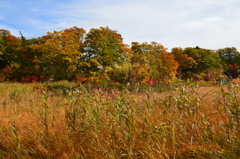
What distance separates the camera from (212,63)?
1271 inches

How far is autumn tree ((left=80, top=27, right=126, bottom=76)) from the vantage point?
62.3ft

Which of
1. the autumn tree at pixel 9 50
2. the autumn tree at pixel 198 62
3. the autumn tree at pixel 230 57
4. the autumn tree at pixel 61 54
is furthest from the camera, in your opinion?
the autumn tree at pixel 230 57

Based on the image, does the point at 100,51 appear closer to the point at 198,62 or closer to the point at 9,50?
the point at 9,50

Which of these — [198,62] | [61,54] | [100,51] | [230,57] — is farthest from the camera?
[230,57]

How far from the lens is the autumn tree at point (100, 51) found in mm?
18984

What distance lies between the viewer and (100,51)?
62.7ft

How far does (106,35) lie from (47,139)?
1867cm

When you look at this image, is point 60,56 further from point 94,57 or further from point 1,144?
point 1,144

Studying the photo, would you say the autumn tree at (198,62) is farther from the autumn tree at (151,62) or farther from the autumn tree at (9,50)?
the autumn tree at (9,50)

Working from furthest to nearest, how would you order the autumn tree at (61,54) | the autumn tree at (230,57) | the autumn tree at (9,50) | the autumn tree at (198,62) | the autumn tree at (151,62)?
the autumn tree at (230,57) → the autumn tree at (198,62) → the autumn tree at (9,50) → the autumn tree at (151,62) → the autumn tree at (61,54)

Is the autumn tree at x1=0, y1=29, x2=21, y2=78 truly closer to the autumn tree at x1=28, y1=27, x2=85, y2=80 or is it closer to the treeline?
the treeline

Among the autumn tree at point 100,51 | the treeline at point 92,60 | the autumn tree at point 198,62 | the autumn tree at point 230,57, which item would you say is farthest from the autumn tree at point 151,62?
the autumn tree at point 230,57

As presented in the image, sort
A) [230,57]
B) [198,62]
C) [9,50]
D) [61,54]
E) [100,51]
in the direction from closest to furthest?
[61,54]
[100,51]
[9,50]
[198,62]
[230,57]

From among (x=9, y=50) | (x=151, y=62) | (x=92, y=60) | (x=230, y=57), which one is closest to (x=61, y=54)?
(x=92, y=60)
